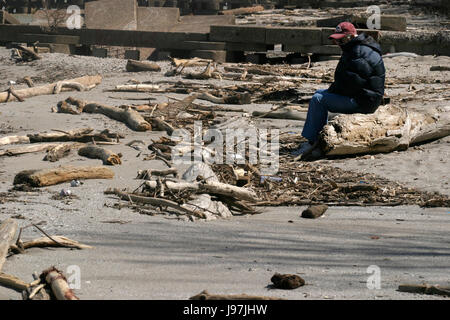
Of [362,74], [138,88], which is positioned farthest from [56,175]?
[138,88]

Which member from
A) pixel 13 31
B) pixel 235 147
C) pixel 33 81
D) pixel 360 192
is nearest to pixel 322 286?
pixel 360 192

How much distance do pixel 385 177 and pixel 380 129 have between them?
1.18 m

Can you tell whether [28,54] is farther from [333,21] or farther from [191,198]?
[191,198]

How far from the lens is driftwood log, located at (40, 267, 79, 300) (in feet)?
16.1

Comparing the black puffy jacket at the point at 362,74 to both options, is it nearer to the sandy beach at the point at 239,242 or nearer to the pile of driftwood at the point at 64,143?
the sandy beach at the point at 239,242

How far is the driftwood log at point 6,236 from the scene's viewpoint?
5.71 metres

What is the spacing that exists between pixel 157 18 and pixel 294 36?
20.4ft

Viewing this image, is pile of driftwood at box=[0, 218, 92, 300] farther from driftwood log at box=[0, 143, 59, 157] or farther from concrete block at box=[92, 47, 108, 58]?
concrete block at box=[92, 47, 108, 58]

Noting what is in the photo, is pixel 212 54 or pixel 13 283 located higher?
pixel 13 283

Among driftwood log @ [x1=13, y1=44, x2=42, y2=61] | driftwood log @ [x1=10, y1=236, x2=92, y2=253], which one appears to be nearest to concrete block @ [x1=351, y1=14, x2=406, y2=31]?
driftwood log @ [x1=13, y1=44, x2=42, y2=61]

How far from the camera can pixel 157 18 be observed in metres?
24.6

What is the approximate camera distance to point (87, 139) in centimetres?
1098

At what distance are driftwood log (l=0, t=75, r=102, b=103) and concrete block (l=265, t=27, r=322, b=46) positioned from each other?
17.2ft

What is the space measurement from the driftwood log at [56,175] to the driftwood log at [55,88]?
6.57m
